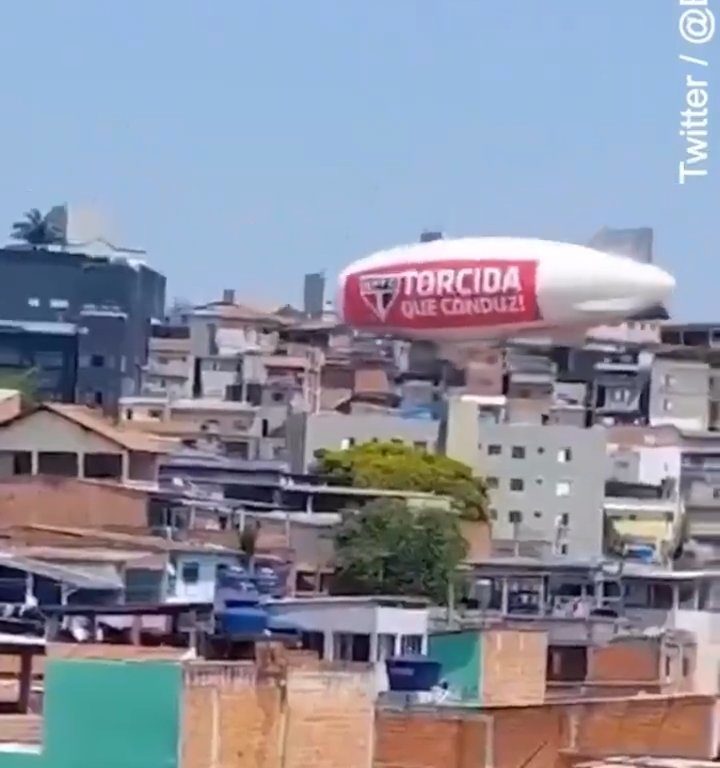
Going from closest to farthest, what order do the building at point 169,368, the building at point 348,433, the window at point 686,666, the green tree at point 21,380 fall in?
1. the window at point 686,666
2. the building at point 348,433
3. the green tree at point 21,380
4. the building at point 169,368

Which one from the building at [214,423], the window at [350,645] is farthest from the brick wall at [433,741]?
the building at [214,423]

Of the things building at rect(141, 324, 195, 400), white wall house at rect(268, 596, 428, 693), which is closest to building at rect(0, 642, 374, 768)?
white wall house at rect(268, 596, 428, 693)

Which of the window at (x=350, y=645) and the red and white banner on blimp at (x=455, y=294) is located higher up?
the red and white banner on blimp at (x=455, y=294)

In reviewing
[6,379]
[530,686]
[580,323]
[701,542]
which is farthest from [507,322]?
[530,686]

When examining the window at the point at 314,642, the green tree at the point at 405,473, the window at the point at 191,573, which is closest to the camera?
the window at the point at 314,642

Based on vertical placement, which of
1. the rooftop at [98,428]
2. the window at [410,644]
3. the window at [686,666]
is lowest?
the window at [686,666]

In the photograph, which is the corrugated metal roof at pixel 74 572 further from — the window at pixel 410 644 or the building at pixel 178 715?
the building at pixel 178 715

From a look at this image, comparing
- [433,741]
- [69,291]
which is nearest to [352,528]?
[433,741]
